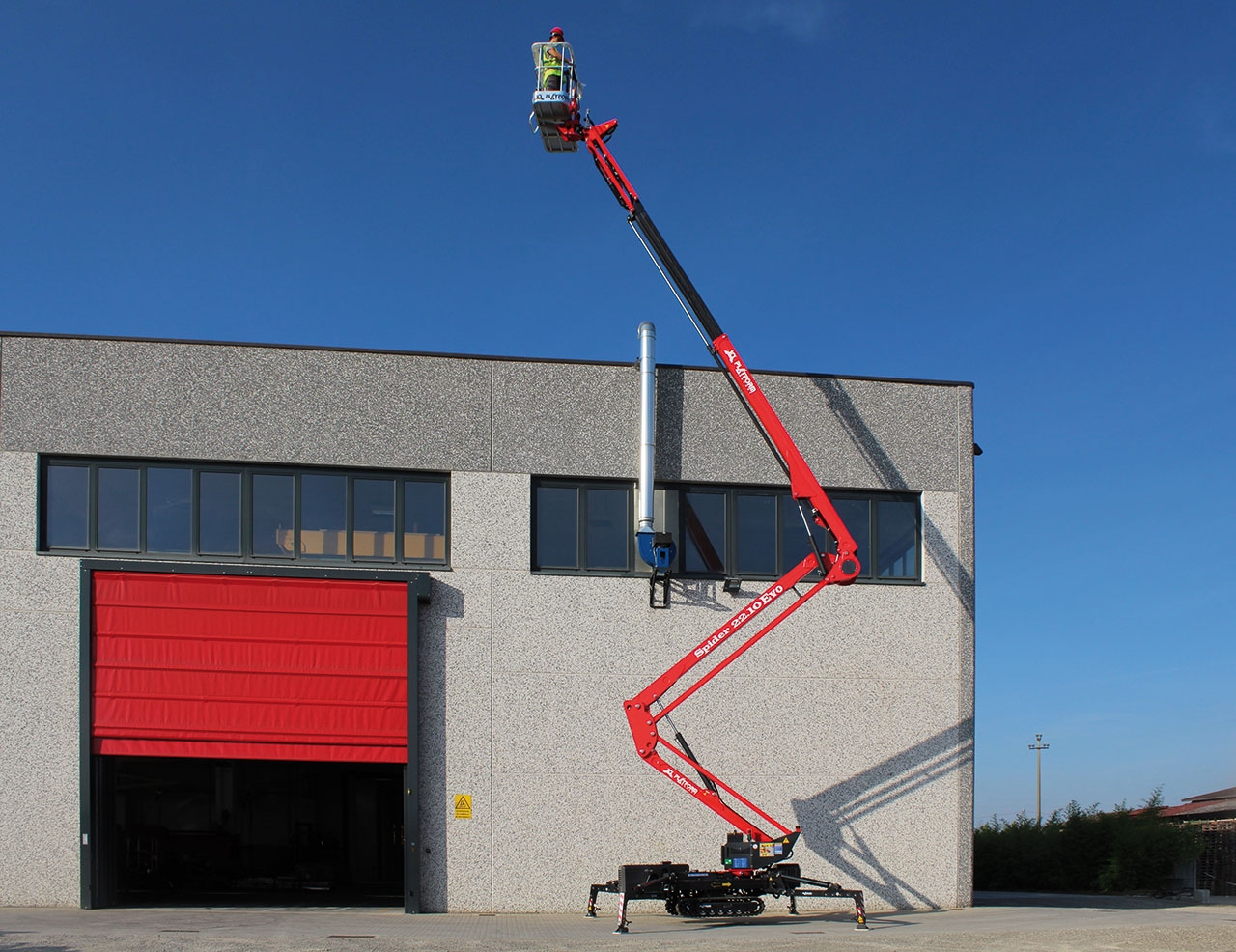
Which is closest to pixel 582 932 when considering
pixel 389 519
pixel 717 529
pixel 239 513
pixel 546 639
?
pixel 546 639

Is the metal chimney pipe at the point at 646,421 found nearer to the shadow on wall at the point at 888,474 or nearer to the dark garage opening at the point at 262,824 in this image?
the shadow on wall at the point at 888,474

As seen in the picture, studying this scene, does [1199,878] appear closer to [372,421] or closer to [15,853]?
[372,421]

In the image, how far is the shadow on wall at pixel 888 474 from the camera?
19.2 meters

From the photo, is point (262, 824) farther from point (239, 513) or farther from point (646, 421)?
point (646, 421)

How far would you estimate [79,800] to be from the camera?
1656 cm

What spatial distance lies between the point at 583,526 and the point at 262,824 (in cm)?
1408

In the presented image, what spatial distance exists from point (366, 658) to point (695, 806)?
5373 mm

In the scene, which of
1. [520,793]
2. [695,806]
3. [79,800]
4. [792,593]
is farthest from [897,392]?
[79,800]

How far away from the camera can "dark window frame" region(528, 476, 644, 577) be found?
18.2m

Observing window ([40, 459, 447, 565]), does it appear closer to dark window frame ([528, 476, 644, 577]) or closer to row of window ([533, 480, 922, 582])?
dark window frame ([528, 476, 644, 577])

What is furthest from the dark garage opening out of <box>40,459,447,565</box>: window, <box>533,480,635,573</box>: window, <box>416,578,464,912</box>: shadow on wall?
<box>533,480,635,573</box>: window

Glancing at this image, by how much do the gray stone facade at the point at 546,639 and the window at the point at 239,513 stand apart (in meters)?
0.29

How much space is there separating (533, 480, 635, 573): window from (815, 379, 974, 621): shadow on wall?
3712 millimetres

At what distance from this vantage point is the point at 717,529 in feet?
61.5
